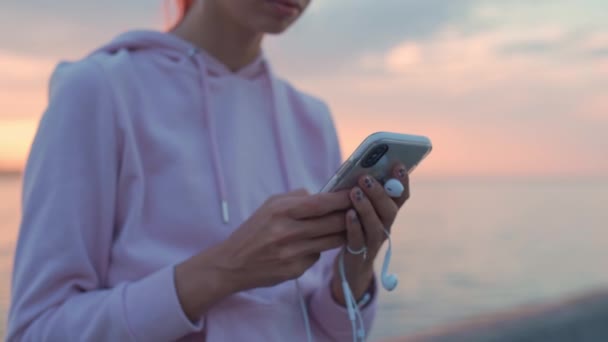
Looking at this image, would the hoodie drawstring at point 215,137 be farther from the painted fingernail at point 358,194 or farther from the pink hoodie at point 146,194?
the painted fingernail at point 358,194

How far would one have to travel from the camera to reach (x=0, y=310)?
7598 mm

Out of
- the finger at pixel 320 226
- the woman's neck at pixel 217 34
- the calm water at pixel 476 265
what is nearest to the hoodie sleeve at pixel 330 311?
the finger at pixel 320 226

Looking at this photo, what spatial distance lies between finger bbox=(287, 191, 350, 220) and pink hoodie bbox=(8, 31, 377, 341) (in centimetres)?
24

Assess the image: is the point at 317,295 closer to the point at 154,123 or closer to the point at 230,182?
the point at 230,182

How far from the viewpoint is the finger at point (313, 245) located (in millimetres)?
1011

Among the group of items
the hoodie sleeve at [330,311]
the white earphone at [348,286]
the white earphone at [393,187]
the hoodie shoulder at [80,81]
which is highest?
the hoodie shoulder at [80,81]

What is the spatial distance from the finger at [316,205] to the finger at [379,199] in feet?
0.13

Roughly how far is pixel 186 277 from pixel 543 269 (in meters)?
14.2

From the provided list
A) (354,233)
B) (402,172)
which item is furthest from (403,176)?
(354,233)

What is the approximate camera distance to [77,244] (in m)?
1.04

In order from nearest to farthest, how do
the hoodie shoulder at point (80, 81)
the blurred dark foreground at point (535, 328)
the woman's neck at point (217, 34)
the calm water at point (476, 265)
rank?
the hoodie shoulder at point (80, 81)
the woman's neck at point (217, 34)
the blurred dark foreground at point (535, 328)
the calm water at point (476, 265)

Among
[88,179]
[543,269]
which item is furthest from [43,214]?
[543,269]

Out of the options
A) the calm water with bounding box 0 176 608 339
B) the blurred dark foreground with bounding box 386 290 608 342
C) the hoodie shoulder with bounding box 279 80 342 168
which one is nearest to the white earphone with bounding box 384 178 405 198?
the hoodie shoulder with bounding box 279 80 342 168

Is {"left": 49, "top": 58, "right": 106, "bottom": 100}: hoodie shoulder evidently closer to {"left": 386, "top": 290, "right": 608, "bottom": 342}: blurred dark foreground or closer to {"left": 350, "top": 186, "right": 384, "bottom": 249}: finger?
{"left": 350, "top": 186, "right": 384, "bottom": 249}: finger
